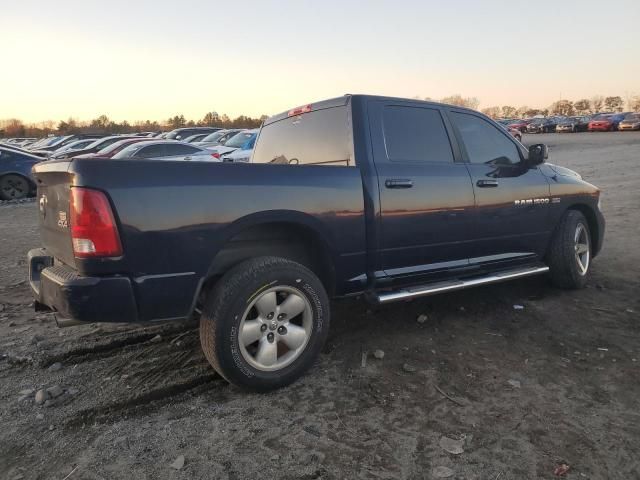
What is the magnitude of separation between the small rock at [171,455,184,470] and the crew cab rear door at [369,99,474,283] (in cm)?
189

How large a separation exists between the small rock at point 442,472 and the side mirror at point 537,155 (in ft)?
10.8

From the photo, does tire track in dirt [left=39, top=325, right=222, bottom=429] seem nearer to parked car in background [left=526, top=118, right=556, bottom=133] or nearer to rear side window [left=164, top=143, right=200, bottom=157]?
rear side window [left=164, top=143, right=200, bottom=157]

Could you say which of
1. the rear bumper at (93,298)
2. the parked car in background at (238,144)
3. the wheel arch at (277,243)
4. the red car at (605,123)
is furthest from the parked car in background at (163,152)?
the red car at (605,123)

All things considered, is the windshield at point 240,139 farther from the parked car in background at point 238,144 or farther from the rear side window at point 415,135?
the rear side window at point 415,135

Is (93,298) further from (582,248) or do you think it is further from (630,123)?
(630,123)

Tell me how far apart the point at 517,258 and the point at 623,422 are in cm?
204

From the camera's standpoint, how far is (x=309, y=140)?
4.07 metres

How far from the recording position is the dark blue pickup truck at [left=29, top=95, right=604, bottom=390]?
2.68 m

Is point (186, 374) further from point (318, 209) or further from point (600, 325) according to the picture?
point (600, 325)

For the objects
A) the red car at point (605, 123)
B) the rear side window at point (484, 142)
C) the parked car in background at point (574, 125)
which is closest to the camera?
the rear side window at point (484, 142)

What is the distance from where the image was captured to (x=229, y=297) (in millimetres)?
2906

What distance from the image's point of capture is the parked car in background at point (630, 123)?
42.3 m

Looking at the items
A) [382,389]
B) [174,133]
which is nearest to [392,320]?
[382,389]

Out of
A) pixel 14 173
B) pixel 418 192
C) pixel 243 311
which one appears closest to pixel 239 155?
pixel 14 173
